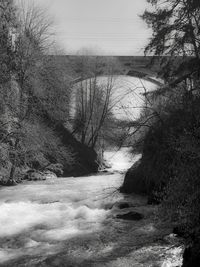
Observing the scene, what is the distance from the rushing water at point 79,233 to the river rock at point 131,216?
0.60 ft

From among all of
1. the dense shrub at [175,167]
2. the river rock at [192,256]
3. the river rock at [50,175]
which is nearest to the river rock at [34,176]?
the river rock at [50,175]

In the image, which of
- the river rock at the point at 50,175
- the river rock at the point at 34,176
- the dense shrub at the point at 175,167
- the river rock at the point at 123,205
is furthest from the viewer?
the river rock at the point at 50,175

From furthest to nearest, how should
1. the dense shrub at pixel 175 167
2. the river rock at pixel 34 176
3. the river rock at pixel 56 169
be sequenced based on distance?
1. the river rock at pixel 56 169
2. the river rock at pixel 34 176
3. the dense shrub at pixel 175 167

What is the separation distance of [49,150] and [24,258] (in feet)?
55.5

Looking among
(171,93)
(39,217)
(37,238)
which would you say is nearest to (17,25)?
(171,93)

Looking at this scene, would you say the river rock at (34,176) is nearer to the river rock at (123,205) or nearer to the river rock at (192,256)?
the river rock at (123,205)

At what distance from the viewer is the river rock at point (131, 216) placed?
12765 mm

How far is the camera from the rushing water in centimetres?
931

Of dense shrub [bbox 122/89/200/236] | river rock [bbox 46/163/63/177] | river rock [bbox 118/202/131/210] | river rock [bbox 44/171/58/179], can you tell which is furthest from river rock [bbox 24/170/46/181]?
river rock [bbox 118/202/131/210]

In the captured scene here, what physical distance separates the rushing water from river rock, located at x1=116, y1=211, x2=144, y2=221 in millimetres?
183

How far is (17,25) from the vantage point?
2789cm

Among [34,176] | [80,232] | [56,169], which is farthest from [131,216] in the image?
[56,169]

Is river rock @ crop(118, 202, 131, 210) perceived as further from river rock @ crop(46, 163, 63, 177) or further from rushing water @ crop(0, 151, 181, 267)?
river rock @ crop(46, 163, 63, 177)

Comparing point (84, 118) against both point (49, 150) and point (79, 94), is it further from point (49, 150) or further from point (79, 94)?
point (49, 150)
